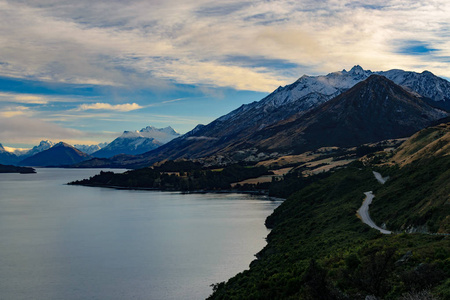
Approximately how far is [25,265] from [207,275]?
138 ft

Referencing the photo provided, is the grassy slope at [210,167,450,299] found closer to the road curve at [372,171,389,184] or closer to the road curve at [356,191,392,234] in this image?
the road curve at [356,191,392,234]

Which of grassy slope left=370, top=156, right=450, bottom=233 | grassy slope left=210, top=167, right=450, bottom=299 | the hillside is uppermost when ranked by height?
the hillside

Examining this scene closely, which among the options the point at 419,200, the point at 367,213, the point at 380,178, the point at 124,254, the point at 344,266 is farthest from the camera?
the point at 380,178

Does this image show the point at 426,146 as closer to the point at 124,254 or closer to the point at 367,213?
the point at 367,213

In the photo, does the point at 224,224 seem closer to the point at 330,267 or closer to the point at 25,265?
the point at 25,265

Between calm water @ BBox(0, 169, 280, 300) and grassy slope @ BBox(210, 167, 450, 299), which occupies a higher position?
grassy slope @ BBox(210, 167, 450, 299)

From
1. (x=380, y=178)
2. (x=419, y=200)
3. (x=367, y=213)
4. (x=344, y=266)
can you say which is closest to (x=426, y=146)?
(x=380, y=178)

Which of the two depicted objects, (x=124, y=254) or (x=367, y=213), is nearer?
(x=367, y=213)

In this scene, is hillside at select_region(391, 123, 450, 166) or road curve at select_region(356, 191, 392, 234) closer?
road curve at select_region(356, 191, 392, 234)

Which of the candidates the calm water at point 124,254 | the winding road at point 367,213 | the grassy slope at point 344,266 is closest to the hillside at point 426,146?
the winding road at point 367,213

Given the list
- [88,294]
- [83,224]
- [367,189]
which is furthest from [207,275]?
[83,224]

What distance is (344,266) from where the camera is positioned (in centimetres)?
4981

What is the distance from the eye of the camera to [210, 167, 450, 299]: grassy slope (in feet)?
121

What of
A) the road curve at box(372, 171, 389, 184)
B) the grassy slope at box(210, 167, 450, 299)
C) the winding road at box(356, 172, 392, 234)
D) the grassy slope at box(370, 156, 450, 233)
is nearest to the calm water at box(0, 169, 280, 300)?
the grassy slope at box(210, 167, 450, 299)
